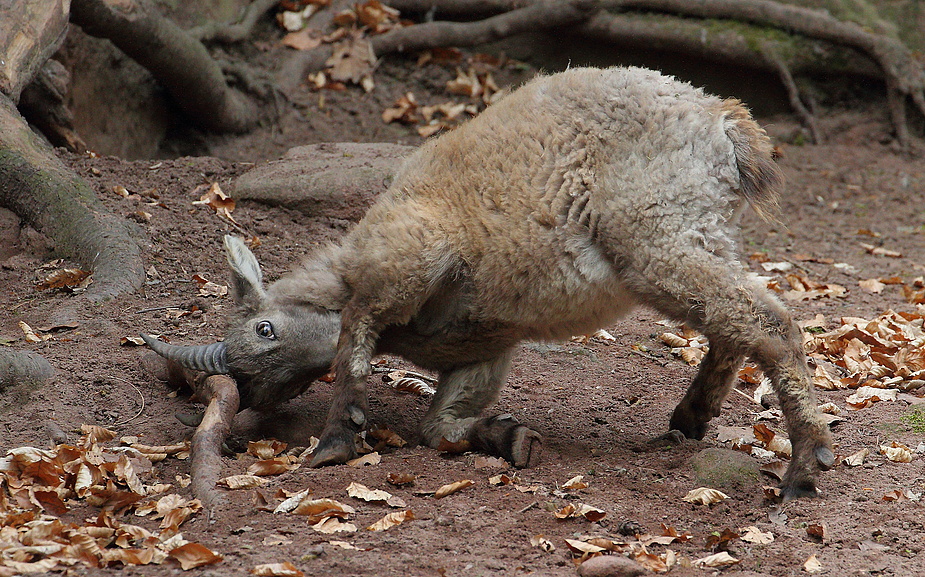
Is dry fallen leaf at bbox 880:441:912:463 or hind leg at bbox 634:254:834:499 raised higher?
hind leg at bbox 634:254:834:499

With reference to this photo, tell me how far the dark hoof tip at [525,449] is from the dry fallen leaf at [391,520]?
812 millimetres

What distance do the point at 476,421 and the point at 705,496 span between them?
1.27 meters

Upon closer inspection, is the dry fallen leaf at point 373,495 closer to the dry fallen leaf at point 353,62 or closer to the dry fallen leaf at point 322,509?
the dry fallen leaf at point 322,509

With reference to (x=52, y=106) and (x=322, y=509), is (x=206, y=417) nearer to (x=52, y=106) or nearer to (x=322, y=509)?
(x=322, y=509)

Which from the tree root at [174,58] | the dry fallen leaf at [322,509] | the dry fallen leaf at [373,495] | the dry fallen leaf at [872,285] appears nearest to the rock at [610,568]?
the dry fallen leaf at [373,495]

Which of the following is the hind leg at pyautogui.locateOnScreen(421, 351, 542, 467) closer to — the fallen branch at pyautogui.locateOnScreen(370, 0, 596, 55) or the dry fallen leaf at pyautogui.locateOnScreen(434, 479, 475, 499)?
the dry fallen leaf at pyautogui.locateOnScreen(434, 479, 475, 499)

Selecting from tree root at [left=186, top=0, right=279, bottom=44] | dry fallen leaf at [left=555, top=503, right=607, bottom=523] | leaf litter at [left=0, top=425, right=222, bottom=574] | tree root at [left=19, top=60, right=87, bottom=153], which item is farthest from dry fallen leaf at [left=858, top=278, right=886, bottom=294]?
tree root at [left=186, top=0, right=279, bottom=44]

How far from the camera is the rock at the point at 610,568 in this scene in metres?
3.26

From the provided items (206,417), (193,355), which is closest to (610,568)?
→ (206,417)

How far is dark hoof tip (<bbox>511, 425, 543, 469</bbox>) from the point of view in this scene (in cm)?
435

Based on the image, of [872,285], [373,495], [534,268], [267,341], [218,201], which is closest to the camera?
[373,495]

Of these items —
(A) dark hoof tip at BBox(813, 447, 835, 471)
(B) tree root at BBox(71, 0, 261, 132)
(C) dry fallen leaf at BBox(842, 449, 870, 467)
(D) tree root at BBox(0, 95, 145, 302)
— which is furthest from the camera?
(B) tree root at BBox(71, 0, 261, 132)

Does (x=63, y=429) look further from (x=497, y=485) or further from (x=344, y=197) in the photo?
(x=344, y=197)

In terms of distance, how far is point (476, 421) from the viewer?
15.4 ft
